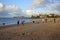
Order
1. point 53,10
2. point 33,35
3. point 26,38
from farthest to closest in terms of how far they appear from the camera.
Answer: point 53,10, point 33,35, point 26,38

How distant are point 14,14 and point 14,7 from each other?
216 mm

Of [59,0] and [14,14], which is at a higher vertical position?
[59,0]

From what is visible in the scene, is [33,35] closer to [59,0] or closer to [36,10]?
[36,10]

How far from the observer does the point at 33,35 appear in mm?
3625

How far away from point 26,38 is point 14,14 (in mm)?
746

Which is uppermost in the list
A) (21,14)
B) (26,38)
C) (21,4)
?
(21,4)

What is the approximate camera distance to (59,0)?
3.97 metres

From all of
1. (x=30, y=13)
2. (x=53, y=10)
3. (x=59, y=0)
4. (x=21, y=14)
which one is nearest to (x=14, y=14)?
(x=21, y=14)

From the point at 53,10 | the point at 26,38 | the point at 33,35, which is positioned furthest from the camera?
the point at 53,10

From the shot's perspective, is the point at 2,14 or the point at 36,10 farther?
the point at 36,10

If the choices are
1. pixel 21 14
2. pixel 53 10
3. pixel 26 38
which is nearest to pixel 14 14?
pixel 21 14

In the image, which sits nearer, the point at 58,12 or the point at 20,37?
the point at 20,37

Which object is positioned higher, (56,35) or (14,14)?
(14,14)

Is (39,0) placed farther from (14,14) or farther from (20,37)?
(20,37)
